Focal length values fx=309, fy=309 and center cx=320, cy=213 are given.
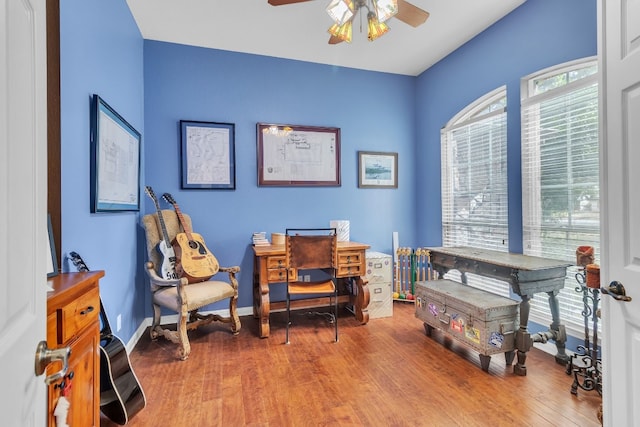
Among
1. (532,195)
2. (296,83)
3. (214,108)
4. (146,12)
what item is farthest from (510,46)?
(146,12)

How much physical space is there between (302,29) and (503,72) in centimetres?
191

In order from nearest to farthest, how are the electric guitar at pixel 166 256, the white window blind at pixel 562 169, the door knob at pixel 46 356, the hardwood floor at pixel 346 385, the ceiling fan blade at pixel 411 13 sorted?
the door knob at pixel 46 356 < the hardwood floor at pixel 346 385 < the ceiling fan blade at pixel 411 13 < the white window blind at pixel 562 169 < the electric guitar at pixel 166 256

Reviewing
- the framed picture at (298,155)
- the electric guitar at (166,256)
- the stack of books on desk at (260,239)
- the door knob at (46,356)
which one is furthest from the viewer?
the framed picture at (298,155)

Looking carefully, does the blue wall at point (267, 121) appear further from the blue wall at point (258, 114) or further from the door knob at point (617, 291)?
the door knob at point (617, 291)

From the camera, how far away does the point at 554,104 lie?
8.03 feet

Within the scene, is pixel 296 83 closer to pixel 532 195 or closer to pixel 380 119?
pixel 380 119

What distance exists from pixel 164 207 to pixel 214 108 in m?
1.17

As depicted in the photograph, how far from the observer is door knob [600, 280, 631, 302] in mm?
1127

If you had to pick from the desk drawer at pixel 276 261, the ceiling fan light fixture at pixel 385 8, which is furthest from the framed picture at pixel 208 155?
the ceiling fan light fixture at pixel 385 8

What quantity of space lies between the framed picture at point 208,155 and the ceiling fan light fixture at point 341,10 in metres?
1.73

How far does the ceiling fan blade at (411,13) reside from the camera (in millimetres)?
1984

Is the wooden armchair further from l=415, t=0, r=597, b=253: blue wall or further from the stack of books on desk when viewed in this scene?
l=415, t=0, r=597, b=253: blue wall

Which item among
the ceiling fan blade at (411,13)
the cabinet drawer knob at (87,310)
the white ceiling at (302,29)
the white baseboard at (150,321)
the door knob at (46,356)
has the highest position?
the white ceiling at (302,29)

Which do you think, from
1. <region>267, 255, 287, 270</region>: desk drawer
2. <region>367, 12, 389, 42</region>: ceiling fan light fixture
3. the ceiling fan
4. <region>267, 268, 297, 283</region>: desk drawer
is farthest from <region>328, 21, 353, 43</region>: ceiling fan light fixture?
<region>267, 268, 297, 283</region>: desk drawer
